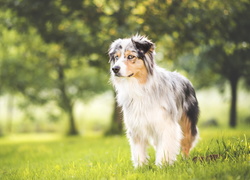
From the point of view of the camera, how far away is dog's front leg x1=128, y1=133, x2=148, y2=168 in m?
5.54

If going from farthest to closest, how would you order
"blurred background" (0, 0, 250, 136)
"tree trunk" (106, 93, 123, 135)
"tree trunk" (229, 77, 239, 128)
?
1. "tree trunk" (229, 77, 239, 128)
2. "tree trunk" (106, 93, 123, 135)
3. "blurred background" (0, 0, 250, 136)

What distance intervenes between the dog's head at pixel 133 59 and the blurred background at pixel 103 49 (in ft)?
4.08

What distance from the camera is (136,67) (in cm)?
512

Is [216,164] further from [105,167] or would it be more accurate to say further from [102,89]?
[102,89]

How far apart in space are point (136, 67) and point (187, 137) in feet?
6.50

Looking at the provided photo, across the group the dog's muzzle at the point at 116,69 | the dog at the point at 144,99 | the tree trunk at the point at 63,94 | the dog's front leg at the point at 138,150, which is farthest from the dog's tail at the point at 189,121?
the tree trunk at the point at 63,94

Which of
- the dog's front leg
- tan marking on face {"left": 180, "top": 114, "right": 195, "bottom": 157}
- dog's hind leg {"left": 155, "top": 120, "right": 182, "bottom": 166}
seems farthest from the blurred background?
dog's hind leg {"left": 155, "top": 120, "right": 182, "bottom": 166}

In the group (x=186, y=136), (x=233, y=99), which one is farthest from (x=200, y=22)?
(x=233, y=99)

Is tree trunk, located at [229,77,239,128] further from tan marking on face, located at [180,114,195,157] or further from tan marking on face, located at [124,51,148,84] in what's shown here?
tan marking on face, located at [124,51,148,84]

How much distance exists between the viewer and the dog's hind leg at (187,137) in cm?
612

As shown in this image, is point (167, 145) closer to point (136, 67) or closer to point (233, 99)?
point (136, 67)

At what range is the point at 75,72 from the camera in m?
20.8

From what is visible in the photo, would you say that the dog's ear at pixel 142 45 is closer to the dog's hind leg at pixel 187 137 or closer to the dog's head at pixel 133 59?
the dog's head at pixel 133 59

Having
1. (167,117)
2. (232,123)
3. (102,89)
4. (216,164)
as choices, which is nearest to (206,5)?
(167,117)
